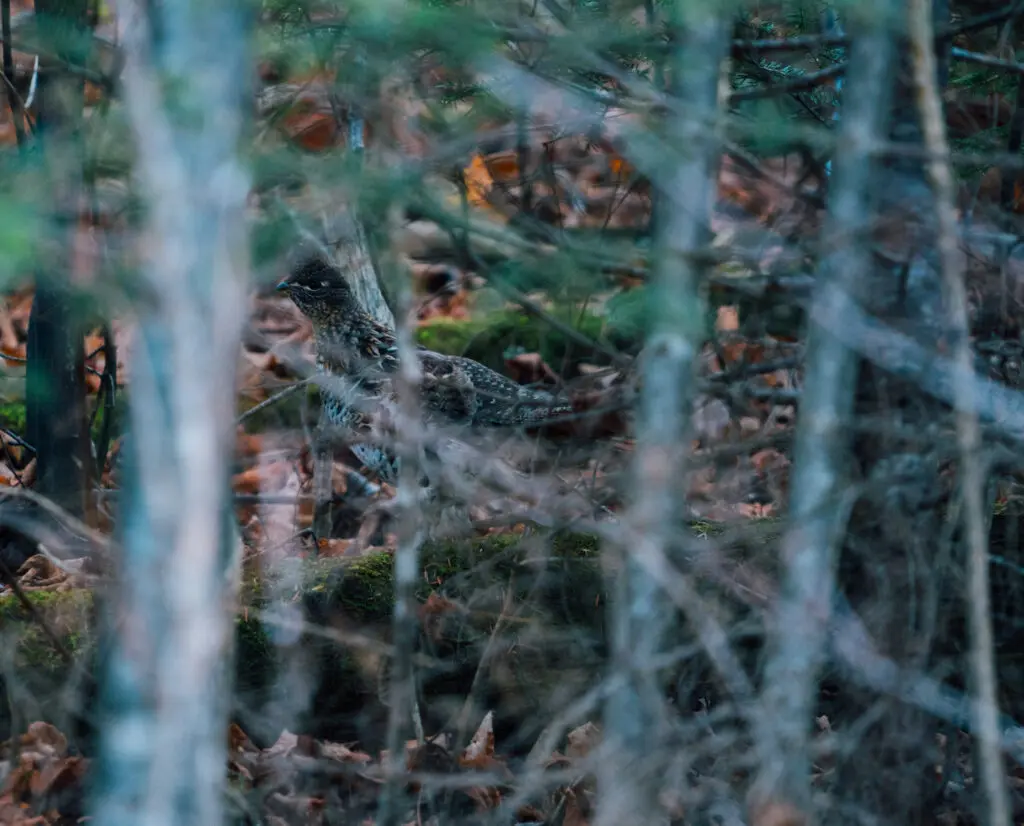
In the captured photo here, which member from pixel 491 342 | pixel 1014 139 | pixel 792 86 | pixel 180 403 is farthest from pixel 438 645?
pixel 491 342

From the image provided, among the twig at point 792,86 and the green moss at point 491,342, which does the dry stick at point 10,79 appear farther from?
the green moss at point 491,342

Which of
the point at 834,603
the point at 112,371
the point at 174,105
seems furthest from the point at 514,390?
the point at 174,105

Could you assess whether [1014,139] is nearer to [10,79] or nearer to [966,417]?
[966,417]

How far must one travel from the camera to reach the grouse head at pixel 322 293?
6012 mm

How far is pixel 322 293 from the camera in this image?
6.09 m

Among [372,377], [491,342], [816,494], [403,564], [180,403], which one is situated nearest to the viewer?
[180,403]

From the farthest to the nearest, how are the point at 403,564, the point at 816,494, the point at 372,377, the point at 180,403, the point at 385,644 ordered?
the point at 372,377 < the point at 385,644 < the point at 403,564 < the point at 816,494 < the point at 180,403

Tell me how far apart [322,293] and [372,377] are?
0.97 m

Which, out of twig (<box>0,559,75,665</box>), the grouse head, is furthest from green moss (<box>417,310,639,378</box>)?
twig (<box>0,559,75,665</box>)

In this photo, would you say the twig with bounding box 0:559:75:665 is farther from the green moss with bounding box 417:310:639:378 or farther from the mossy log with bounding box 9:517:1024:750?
the green moss with bounding box 417:310:639:378

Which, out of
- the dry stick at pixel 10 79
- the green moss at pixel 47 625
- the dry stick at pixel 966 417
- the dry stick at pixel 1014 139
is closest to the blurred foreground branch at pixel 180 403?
the dry stick at pixel 966 417

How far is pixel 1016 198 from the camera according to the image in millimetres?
4855

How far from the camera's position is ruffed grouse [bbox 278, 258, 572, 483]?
5.52 m

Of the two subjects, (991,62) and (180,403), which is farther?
(991,62)
